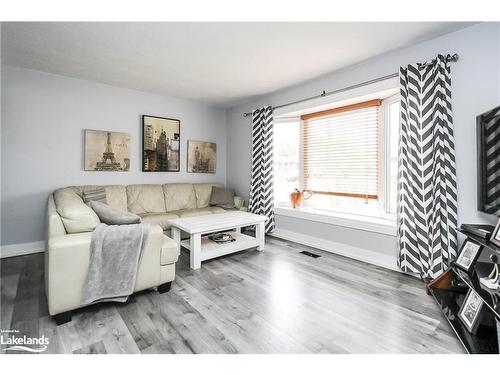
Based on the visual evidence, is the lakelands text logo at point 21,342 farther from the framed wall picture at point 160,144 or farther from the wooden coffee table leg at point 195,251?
the framed wall picture at point 160,144

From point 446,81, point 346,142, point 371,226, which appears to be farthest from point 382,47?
point 371,226

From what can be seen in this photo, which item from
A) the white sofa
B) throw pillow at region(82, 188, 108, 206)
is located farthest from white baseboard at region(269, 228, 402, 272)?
throw pillow at region(82, 188, 108, 206)

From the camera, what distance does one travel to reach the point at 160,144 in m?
4.23

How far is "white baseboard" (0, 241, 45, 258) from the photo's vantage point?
10.2ft

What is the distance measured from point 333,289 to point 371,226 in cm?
109

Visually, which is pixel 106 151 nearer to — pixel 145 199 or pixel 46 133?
pixel 46 133

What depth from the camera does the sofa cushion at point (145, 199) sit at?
3.78 meters

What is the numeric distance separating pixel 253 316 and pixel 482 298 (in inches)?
57.1

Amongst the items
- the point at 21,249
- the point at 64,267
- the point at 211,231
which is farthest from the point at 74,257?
the point at 21,249

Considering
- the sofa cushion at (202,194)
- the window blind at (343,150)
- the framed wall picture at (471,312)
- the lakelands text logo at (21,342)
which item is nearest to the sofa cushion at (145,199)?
the sofa cushion at (202,194)

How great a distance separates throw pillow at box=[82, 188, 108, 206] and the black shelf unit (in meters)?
3.96

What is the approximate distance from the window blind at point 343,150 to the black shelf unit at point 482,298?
1.41m

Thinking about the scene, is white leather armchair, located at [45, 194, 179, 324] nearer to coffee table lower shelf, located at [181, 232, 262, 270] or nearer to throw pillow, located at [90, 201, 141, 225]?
throw pillow, located at [90, 201, 141, 225]

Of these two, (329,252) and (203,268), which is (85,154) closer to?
(203,268)
